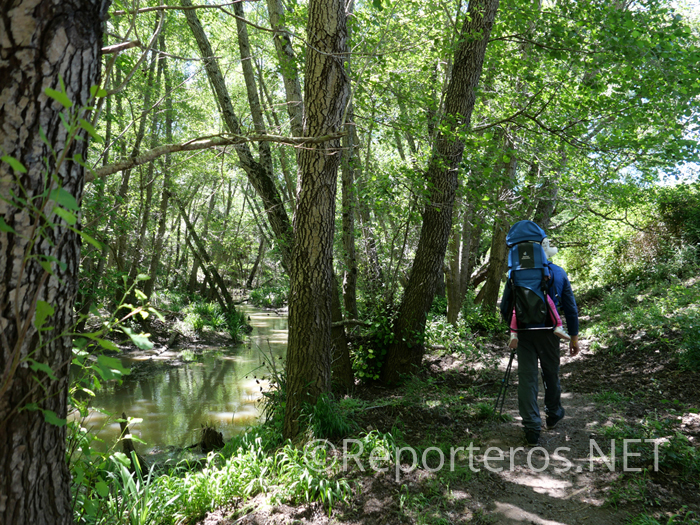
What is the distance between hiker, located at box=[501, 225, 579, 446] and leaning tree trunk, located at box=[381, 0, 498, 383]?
2.17m

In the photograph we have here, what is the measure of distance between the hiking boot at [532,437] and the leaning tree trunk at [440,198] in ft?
8.45

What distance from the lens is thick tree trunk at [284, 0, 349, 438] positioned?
13.0 feet

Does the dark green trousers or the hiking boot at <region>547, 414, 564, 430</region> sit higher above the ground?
the dark green trousers

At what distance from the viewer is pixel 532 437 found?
391 cm

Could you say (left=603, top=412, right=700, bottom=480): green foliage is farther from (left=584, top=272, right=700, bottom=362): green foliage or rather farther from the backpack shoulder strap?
(left=584, top=272, right=700, bottom=362): green foliage

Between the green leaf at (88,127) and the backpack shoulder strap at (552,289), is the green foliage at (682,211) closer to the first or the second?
the backpack shoulder strap at (552,289)

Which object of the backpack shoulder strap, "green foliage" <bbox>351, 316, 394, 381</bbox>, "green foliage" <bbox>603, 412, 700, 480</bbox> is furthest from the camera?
"green foliage" <bbox>351, 316, 394, 381</bbox>

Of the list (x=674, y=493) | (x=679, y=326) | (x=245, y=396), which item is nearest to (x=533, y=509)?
(x=674, y=493)

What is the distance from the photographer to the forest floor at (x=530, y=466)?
2920mm

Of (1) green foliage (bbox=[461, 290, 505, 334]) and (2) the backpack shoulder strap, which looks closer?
(2) the backpack shoulder strap

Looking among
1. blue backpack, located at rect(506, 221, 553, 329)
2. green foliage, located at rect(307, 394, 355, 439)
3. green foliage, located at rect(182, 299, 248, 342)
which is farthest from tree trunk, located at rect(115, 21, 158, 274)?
blue backpack, located at rect(506, 221, 553, 329)

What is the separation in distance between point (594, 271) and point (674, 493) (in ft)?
42.1

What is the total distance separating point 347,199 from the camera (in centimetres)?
645

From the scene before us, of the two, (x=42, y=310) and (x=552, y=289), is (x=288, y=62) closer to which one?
(x=552, y=289)
